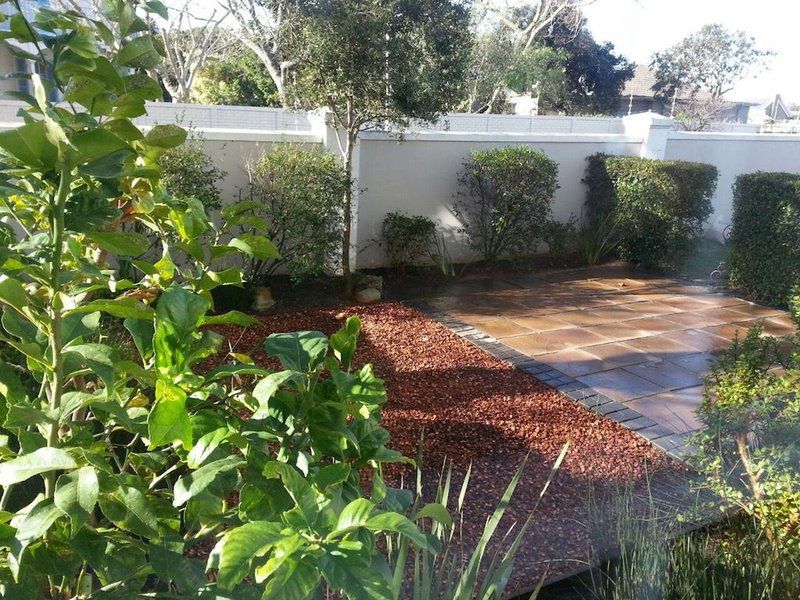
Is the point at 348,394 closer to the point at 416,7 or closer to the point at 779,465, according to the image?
the point at 779,465

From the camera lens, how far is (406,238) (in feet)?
19.9

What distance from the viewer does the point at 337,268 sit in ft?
18.7

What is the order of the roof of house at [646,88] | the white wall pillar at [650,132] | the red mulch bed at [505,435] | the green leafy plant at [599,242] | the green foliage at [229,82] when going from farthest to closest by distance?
Result: the green foliage at [229,82] → the white wall pillar at [650,132] → the green leafy plant at [599,242] → the roof of house at [646,88] → the red mulch bed at [505,435]

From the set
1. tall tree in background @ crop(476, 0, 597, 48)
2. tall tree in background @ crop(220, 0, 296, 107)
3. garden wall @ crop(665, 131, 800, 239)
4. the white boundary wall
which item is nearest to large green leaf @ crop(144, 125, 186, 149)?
tall tree in background @ crop(220, 0, 296, 107)

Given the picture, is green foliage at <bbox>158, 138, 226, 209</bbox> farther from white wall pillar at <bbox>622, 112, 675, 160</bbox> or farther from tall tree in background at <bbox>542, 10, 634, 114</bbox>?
white wall pillar at <bbox>622, 112, 675, 160</bbox>

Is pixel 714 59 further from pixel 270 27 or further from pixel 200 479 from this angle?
pixel 200 479

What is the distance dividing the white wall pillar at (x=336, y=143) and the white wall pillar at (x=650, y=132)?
336cm

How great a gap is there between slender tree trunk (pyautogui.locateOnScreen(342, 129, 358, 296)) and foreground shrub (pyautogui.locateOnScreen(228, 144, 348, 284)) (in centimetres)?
17

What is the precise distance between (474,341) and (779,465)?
2485 mm

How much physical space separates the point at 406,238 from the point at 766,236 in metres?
3.12

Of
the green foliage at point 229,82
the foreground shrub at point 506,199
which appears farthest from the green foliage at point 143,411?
the green foliage at point 229,82

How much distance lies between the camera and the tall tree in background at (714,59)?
3.27 meters

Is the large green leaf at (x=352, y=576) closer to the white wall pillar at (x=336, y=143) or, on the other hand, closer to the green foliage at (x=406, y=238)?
the white wall pillar at (x=336, y=143)

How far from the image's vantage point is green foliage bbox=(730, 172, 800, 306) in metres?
5.58
